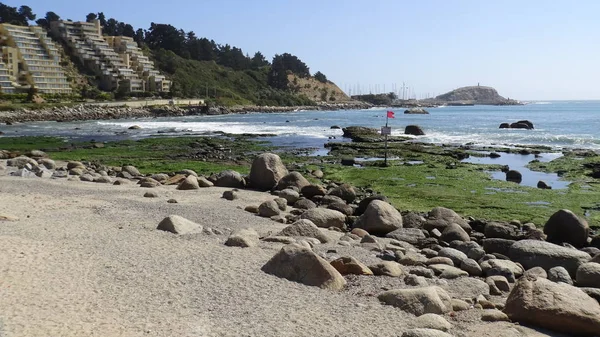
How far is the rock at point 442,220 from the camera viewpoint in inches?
599

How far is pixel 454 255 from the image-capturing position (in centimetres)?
1178

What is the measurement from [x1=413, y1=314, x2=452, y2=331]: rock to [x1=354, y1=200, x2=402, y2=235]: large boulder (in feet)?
22.8

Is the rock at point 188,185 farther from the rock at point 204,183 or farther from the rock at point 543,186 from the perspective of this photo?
the rock at point 543,186

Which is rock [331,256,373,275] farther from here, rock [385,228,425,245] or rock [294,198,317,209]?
rock [294,198,317,209]

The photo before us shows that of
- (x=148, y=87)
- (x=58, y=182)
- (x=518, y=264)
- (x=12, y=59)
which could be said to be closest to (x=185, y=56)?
(x=148, y=87)

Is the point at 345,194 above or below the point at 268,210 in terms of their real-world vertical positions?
below

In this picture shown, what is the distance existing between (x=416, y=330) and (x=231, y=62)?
186 metres

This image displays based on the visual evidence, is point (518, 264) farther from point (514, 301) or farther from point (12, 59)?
point (12, 59)

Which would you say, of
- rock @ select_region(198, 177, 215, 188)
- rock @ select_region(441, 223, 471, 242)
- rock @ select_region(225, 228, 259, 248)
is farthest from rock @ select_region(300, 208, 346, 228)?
rock @ select_region(198, 177, 215, 188)

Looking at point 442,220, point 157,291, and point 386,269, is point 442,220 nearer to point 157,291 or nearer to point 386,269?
point 386,269

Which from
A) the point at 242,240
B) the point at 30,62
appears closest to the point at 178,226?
the point at 242,240

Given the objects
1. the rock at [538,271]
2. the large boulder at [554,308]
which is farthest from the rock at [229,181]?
the large boulder at [554,308]

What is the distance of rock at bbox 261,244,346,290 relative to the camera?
361 inches

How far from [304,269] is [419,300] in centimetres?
198
